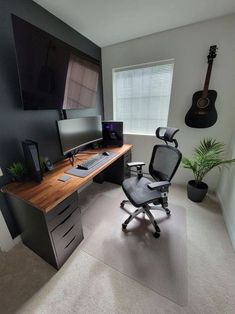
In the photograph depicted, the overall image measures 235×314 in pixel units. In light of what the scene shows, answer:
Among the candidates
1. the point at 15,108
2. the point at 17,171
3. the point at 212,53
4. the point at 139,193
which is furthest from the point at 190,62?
the point at 17,171

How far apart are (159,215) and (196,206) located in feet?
1.99

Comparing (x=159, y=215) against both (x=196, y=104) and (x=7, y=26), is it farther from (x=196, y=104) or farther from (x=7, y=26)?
(x=7, y=26)

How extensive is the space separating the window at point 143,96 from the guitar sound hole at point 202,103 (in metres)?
0.46

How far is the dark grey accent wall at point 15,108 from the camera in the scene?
1.23 meters

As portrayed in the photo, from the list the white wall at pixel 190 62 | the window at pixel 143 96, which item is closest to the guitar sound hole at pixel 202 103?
the white wall at pixel 190 62

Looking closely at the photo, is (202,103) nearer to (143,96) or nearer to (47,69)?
(143,96)

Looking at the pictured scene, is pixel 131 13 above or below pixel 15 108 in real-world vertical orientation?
above

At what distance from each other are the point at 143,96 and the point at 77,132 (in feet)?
4.55

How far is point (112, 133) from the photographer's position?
2.42 metres

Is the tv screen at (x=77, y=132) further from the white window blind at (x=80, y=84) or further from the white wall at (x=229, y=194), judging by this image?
the white wall at (x=229, y=194)

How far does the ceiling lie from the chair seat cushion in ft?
6.52

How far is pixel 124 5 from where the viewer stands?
1479 millimetres

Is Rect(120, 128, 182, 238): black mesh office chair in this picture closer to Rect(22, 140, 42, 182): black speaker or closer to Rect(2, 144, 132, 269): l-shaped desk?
Rect(2, 144, 132, 269): l-shaped desk

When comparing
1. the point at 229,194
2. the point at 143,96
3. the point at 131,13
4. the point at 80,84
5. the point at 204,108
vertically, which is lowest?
the point at 229,194
